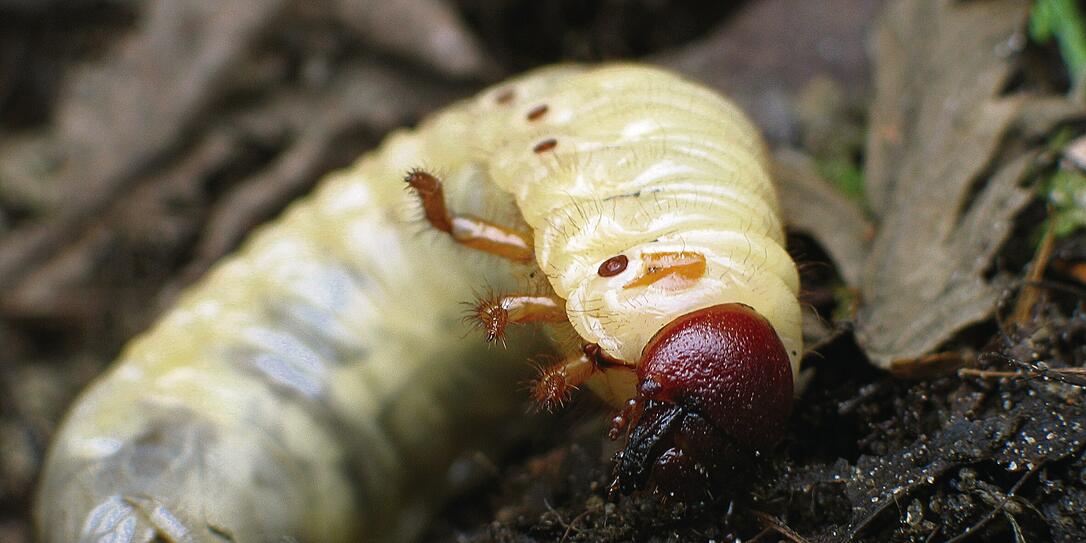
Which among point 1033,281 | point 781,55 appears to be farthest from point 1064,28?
point 1033,281

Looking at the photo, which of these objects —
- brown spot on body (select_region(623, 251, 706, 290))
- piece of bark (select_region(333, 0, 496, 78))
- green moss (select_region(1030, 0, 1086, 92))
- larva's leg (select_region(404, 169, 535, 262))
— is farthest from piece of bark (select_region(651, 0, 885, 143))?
brown spot on body (select_region(623, 251, 706, 290))

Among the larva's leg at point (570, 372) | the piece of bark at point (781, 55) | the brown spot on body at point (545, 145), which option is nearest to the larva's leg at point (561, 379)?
the larva's leg at point (570, 372)

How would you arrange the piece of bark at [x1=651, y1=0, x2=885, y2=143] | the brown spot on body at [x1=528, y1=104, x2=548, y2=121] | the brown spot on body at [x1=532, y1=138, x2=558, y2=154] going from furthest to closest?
1. the piece of bark at [x1=651, y1=0, x2=885, y2=143]
2. the brown spot on body at [x1=528, y1=104, x2=548, y2=121]
3. the brown spot on body at [x1=532, y1=138, x2=558, y2=154]

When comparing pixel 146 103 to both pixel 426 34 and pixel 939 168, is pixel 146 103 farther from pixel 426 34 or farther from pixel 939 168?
pixel 939 168

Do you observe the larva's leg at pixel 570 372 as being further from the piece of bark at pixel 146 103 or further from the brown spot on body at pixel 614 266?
the piece of bark at pixel 146 103

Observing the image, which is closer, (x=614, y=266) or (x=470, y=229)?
(x=614, y=266)

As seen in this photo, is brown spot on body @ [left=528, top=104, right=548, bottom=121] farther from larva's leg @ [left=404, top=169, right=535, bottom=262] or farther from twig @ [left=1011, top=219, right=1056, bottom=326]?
twig @ [left=1011, top=219, right=1056, bottom=326]
